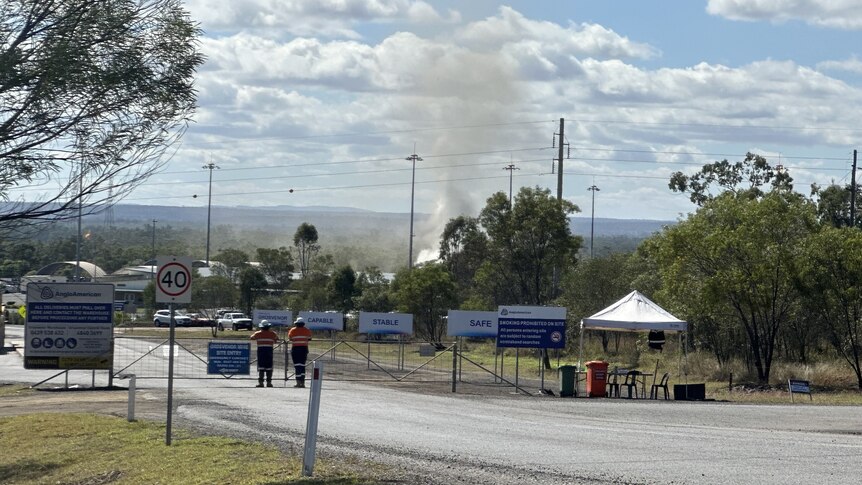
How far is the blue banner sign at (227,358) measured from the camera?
3116 centimetres

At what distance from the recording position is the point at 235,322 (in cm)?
8394

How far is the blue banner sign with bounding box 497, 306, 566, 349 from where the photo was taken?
1222 inches

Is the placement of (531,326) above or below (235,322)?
above

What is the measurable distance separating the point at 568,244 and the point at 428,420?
3922cm

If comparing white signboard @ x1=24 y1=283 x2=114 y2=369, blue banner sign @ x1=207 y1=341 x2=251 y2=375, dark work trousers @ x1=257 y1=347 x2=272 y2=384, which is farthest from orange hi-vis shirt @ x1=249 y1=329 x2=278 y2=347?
white signboard @ x1=24 y1=283 x2=114 y2=369

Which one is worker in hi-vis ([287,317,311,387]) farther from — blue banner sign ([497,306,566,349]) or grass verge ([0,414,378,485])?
grass verge ([0,414,378,485])


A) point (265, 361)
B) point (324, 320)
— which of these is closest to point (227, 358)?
point (265, 361)

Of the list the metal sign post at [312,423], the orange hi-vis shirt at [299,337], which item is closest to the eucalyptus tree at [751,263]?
the orange hi-vis shirt at [299,337]

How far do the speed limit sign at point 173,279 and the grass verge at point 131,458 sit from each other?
2.15m

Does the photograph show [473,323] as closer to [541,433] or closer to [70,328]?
[70,328]

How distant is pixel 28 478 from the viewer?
609 inches

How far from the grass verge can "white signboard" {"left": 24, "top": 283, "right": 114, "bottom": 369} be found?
8.19 meters

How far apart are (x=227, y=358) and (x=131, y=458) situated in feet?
52.0

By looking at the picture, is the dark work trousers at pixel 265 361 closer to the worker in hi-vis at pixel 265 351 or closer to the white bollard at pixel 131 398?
the worker in hi-vis at pixel 265 351
